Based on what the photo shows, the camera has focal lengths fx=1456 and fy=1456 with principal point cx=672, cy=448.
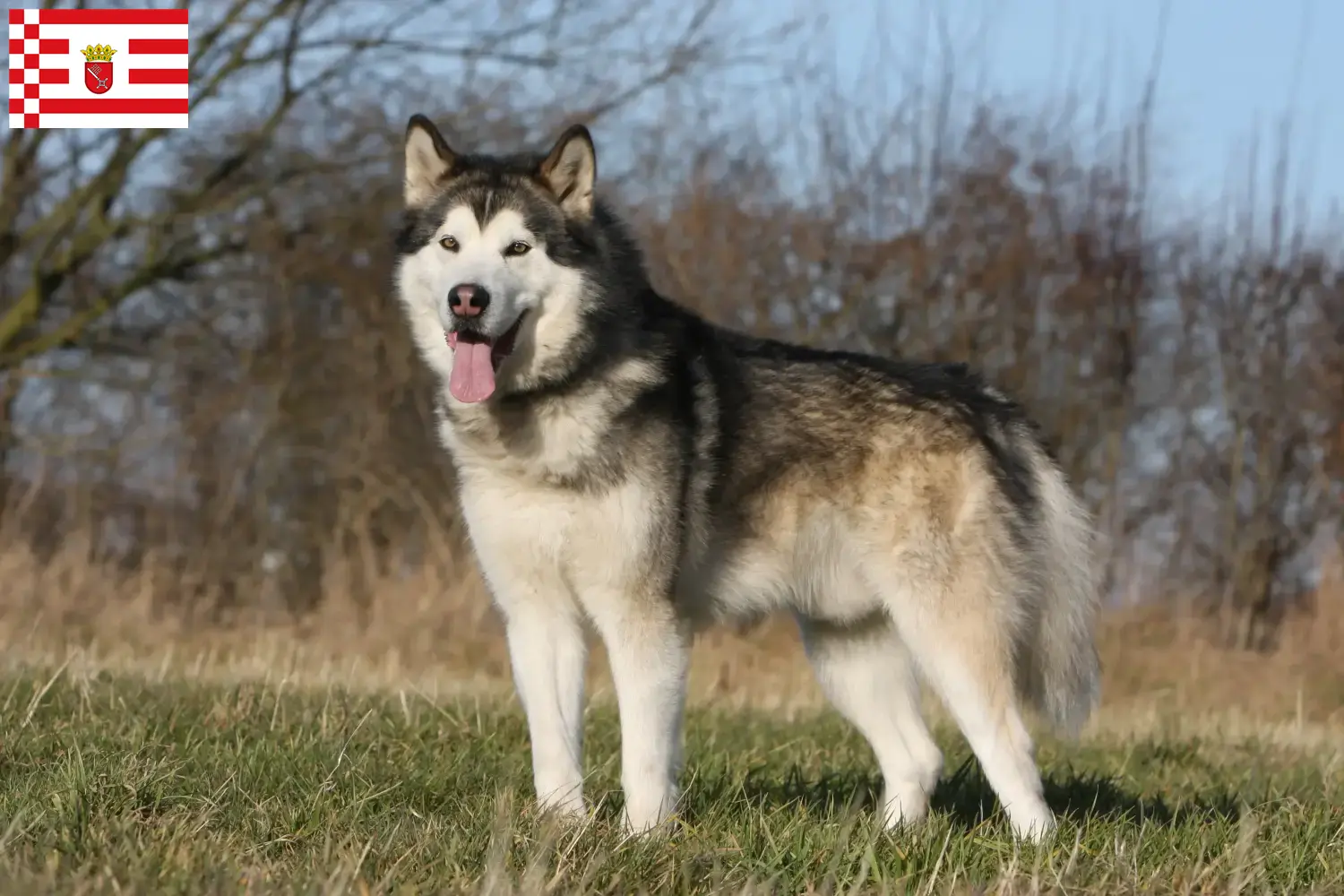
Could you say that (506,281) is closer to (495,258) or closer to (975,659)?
(495,258)

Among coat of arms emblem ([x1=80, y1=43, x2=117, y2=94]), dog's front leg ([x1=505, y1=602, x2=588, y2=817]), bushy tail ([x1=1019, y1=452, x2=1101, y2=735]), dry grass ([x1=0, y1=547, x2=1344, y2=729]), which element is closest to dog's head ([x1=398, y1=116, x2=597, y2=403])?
dog's front leg ([x1=505, y1=602, x2=588, y2=817])

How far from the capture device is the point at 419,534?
40.8ft

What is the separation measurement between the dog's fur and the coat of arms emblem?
23.8ft

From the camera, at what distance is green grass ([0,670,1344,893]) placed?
3.11 metres

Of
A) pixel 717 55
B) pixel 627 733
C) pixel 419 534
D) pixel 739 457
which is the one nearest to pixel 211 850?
pixel 627 733

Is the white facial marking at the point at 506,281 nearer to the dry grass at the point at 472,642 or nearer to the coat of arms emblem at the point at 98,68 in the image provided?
the dry grass at the point at 472,642

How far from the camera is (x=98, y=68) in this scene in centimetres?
1103

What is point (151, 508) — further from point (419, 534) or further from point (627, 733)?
point (627, 733)

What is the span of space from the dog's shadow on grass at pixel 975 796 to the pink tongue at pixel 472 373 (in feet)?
4.99

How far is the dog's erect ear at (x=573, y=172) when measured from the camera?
4535 millimetres

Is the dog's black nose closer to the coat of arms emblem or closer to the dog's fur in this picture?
the dog's fur

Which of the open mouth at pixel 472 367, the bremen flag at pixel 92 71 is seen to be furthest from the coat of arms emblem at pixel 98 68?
the open mouth at pixel 472 367

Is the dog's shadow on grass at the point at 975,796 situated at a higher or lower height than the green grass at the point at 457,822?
lower

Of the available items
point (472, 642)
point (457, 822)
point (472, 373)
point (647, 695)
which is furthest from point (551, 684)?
point (472, 642)
